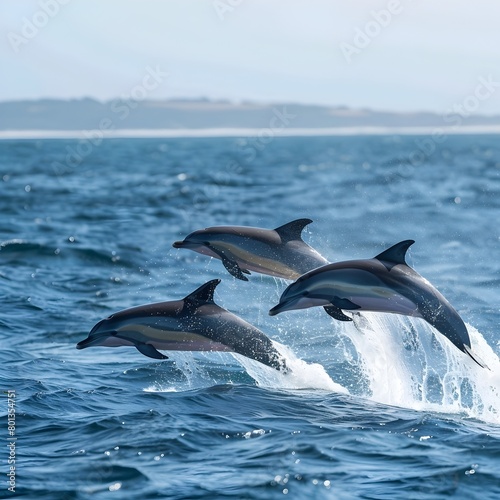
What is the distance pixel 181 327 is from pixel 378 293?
2310 mm

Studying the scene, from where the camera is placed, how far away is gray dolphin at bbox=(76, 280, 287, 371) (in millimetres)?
11656

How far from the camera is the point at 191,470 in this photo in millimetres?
9523

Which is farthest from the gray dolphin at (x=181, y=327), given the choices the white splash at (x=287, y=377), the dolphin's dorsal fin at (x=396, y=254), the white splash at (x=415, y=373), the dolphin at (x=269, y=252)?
the white splash at (x=415, y=373)

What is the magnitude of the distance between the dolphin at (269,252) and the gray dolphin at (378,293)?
117 cm

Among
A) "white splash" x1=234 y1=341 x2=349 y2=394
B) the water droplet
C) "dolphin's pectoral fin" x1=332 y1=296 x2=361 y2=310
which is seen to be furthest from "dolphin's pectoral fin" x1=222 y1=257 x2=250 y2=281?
the water droplet

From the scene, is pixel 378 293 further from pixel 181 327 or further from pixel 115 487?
pixel 115 487

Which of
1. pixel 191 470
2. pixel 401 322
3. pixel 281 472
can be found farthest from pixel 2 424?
pixel 401 322

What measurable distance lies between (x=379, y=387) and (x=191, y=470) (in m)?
4.20

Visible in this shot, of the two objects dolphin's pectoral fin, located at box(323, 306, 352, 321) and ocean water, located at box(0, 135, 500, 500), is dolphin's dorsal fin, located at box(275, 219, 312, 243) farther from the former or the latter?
ocean water, located at box(0, 135, 500, 500)

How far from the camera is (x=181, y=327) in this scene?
460 inches

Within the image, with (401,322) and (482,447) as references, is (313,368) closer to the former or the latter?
(401,322)

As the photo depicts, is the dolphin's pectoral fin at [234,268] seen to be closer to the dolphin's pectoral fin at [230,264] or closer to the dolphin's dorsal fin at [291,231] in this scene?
the dolphin's pectoral fin at [230,264]

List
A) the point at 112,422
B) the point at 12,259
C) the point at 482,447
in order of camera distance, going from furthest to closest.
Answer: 1. the point at 12,259
2. the point at 112,422
3. the point at 482,447

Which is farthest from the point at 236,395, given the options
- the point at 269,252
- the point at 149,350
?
the point at 269,252
